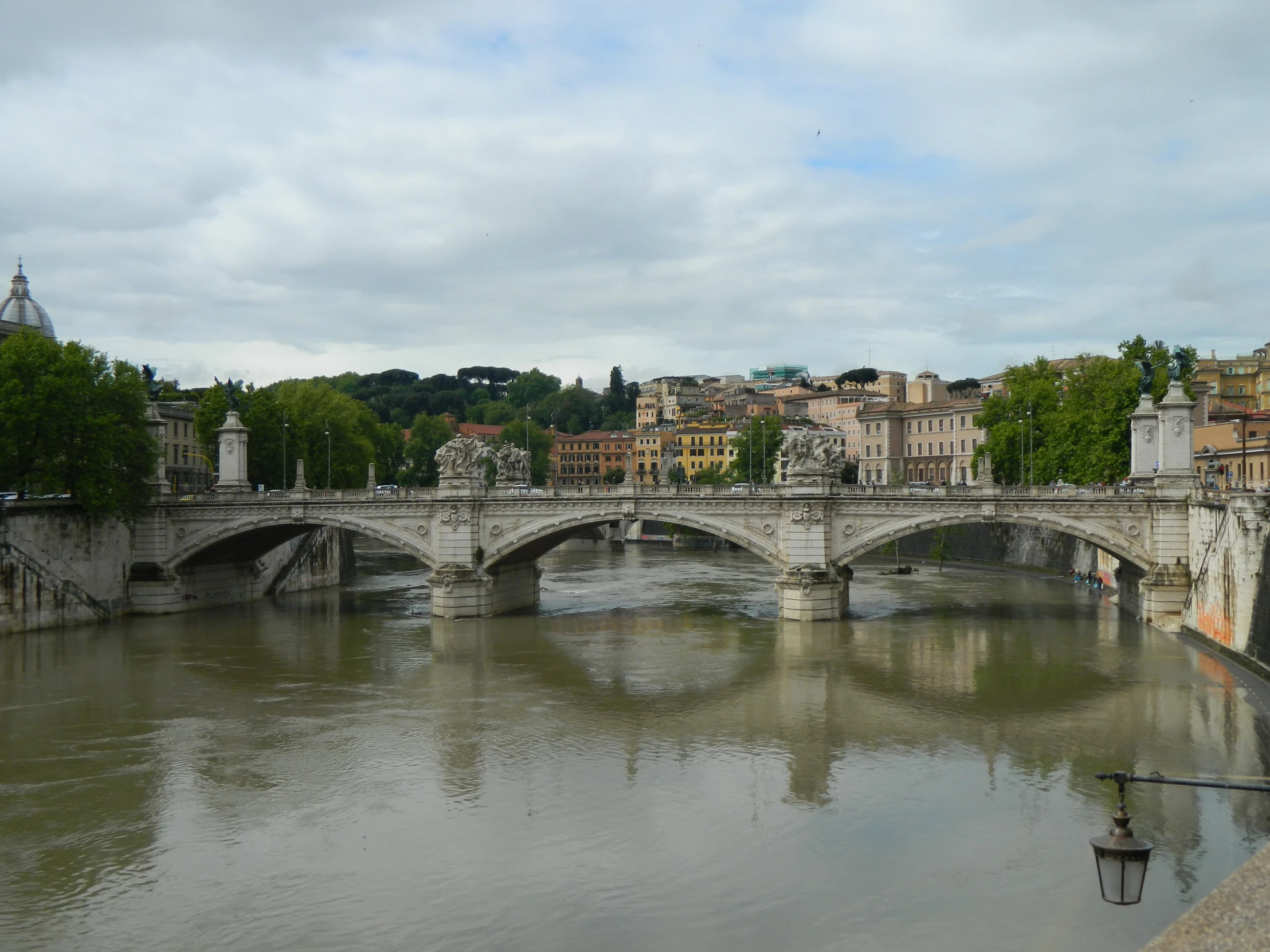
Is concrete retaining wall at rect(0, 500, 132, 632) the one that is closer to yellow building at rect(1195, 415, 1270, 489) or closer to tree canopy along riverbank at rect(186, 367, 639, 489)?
tree canopy along riverbank at rect(186, 367, 639, 489)

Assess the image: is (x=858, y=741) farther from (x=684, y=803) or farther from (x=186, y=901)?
(x=186, y=901)

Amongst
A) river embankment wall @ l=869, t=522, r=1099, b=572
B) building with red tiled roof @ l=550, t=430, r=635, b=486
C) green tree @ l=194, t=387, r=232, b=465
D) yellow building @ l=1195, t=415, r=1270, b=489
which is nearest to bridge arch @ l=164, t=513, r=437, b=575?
green tree @ l=194, t=387, r=232, b=465

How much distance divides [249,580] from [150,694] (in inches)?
940

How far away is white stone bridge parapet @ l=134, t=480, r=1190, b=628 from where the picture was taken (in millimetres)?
39875

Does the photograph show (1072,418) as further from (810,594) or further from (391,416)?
(391,416)

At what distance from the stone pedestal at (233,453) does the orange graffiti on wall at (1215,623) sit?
38.4 metres

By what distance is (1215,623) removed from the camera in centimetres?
3475

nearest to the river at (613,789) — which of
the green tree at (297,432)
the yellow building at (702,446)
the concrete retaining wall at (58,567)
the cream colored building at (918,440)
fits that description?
the concrete retaining wall at (58,567)

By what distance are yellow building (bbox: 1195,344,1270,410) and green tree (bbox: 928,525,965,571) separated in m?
29.3

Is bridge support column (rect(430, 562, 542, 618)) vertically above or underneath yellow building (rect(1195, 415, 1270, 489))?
underneath

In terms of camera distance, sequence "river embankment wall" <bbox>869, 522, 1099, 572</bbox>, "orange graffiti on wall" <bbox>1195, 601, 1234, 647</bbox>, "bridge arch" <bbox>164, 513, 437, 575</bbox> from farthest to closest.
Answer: "river embankment wall" <bbox>869, 522, 1099, 572</bbox> < "bridge arch" <bbox>164, 513, 437, 575</bbox> < "orange graffiti on wall" <bbox>1195, 601, 1234, 647</bbox>

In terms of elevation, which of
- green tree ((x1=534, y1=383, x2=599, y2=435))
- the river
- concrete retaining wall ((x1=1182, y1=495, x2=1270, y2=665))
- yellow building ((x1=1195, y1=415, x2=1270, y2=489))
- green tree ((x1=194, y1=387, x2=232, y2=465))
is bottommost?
the river

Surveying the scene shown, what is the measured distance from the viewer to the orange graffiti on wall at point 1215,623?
33.1 meters

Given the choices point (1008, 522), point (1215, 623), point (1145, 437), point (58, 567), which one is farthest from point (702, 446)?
point (1215, 623)
